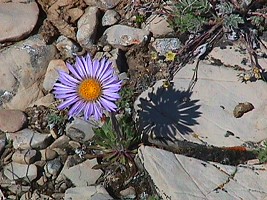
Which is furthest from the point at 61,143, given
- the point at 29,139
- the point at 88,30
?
the point at 88,30

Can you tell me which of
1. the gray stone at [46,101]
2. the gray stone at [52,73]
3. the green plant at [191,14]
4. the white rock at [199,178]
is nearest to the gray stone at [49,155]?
the gray stone at [46,101]

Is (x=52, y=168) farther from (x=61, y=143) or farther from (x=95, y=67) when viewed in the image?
(x=95, y=67)

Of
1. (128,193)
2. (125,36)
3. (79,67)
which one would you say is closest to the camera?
(79,67)

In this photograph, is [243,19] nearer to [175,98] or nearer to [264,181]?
[175,98]

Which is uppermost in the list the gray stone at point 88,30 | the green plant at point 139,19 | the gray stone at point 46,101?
the green plant at point 139,19

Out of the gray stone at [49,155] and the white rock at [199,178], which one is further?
the gray stone at [49,155]

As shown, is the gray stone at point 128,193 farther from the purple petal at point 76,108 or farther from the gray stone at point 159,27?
the gray stone at point 159,27

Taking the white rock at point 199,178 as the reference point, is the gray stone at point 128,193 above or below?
below
